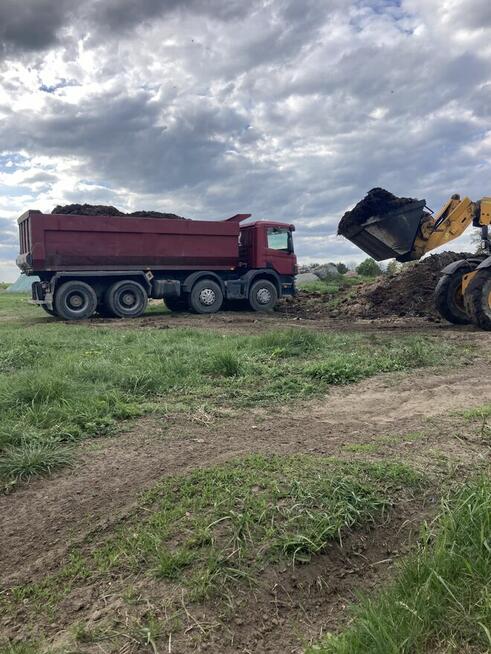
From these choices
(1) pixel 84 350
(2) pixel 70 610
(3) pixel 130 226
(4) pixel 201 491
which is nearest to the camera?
(2) pixel 70 610

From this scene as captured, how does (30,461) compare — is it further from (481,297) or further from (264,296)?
(264,296)

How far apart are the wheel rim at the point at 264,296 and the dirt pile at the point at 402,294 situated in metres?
2.20

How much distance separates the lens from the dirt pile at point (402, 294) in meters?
15.9

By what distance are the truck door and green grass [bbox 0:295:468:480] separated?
7772 mm

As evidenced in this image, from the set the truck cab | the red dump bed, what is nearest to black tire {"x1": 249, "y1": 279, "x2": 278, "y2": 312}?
the truck cab

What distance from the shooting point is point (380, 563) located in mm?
2846

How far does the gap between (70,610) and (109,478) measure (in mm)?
1282

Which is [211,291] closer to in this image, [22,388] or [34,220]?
[34,220]

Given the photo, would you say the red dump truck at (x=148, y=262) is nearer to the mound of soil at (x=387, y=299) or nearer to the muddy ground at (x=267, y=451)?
the mound of soil at (x=387, y=299)

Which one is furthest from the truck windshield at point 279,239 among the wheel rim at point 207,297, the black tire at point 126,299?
the black tire at point 126,299

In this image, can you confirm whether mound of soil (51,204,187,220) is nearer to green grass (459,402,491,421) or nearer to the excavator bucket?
the excavator bucket

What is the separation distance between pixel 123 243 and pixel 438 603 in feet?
47.2

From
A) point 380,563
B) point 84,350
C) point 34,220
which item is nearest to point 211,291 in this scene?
point 34,220

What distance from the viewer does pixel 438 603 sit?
2322mm
